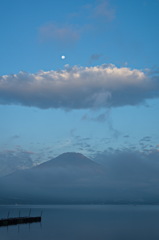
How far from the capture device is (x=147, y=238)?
251 ft

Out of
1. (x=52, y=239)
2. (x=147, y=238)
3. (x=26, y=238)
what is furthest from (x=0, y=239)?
(x=147, y=238)

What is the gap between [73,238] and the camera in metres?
76.0

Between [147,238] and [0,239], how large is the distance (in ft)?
129

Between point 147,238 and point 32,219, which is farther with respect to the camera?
point 32,219

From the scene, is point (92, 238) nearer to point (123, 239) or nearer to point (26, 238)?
point (123, 239)

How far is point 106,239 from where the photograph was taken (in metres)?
73.7

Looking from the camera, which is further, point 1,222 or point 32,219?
point 32,219

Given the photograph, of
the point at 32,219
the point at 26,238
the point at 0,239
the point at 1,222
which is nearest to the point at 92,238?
the point at 26,238

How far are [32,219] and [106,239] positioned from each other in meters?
60.0

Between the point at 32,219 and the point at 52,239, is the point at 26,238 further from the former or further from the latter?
the point at 32,219

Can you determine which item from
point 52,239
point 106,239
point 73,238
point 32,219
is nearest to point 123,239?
point 106,239

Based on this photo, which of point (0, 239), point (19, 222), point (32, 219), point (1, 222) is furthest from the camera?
point (32, 219)

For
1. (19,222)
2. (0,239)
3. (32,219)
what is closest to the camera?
(0,239)

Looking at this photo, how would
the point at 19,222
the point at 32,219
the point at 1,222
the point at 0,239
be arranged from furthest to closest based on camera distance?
the point at 32,219
the point at 19,222
the point at 1,222
the point at 0,239
